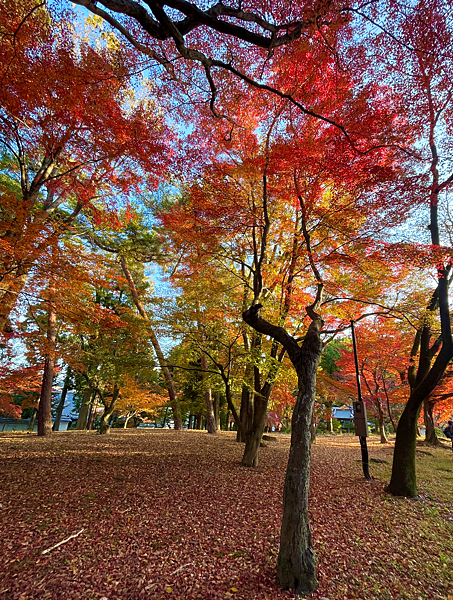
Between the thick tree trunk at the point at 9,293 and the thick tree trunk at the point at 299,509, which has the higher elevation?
the thick tree trunk at the point at 9,293

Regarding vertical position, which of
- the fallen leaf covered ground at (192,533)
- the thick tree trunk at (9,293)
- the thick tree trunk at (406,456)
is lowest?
the fallen leaf covered ground at (192,533)

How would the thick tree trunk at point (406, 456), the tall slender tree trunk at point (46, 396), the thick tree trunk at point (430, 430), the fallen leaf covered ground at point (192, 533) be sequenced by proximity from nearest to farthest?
the fallen leaf covered ground at point (192, 533), the thick tree trunk at point (406, 456), the tall slender tree trunk at point (46, 396), the thick tree trunk at point (430, 430)

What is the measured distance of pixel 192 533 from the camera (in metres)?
3.86

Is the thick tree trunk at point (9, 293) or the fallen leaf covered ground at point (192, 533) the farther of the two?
the thick tree trunk at point (9, 293)

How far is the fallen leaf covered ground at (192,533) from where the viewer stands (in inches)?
114

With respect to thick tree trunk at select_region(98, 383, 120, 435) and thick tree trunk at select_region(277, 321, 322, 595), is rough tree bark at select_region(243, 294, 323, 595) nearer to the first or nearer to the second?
thick tree trunk at select_region(277, 321, 322, 595)

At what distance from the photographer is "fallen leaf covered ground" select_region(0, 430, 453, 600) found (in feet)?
9.48

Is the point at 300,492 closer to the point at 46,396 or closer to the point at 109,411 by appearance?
the point at 109,411

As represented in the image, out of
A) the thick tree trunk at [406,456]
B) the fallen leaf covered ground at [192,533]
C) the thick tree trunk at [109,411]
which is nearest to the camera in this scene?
the fallen leaf covered ground at [192,533]

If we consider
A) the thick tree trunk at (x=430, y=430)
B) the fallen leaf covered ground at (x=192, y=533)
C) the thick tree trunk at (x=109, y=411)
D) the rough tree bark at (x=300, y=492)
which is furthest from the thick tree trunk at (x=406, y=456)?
the thick tree trunk at (x=109, y=411)

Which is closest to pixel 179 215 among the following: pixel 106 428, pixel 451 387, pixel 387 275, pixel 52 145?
pixel 52 145

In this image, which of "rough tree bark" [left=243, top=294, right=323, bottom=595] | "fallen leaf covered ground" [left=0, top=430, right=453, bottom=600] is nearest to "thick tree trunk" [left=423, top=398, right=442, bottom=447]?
"fallen leaf covered ground" [left=0, top=430, right=453, bottom=600]

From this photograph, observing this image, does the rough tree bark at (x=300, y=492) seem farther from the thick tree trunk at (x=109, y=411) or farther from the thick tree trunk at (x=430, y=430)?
the thick tree trunk at (x=430, y=430)

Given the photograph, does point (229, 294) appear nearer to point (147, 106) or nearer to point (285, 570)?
point (147, 106)
